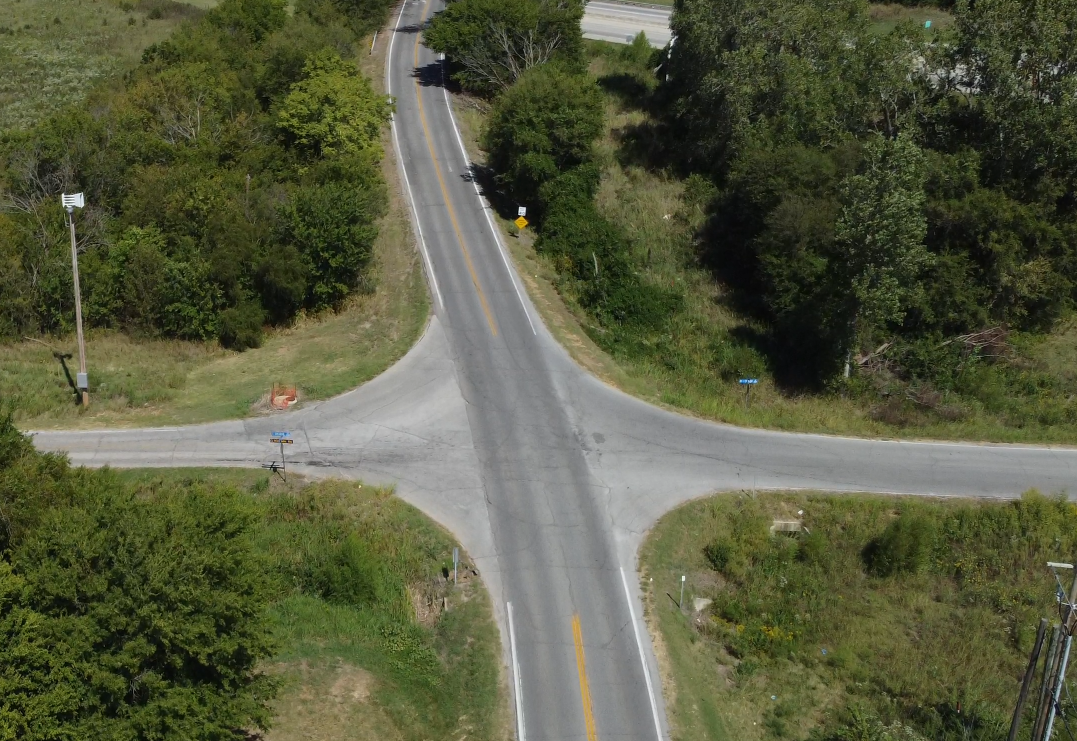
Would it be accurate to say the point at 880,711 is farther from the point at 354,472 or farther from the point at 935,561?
the point at 354,472

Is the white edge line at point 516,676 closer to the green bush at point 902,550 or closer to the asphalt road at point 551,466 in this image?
the asphalt road at point 551,466

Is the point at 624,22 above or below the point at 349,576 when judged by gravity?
above

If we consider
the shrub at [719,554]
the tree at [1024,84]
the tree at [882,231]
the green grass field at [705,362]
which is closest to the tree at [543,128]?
the green grass field at [705,362]

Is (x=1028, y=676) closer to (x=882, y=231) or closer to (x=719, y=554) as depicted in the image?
(x=719, y=554)

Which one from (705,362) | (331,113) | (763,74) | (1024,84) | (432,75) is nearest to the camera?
(705,362)

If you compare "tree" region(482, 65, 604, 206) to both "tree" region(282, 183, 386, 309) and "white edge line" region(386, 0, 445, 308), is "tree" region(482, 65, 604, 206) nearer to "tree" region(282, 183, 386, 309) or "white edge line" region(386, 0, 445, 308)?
"white edge line" region(386, 0, 445, 308)

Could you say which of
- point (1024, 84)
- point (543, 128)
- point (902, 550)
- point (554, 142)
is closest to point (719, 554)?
point (902, 550)
